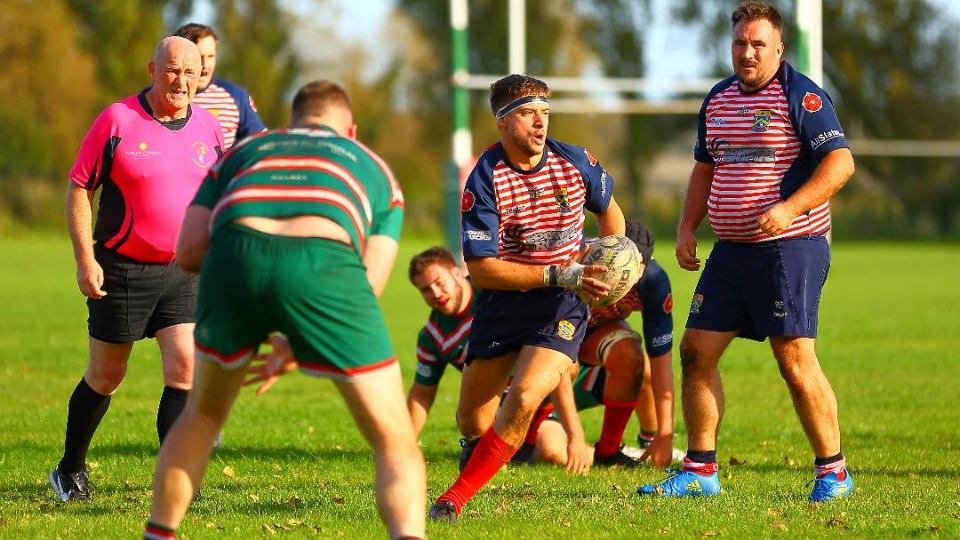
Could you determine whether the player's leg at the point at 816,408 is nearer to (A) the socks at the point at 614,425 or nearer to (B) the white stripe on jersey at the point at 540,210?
(B) the white stripe on jersey at the point at 540,210

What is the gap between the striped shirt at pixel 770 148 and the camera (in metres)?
6.70

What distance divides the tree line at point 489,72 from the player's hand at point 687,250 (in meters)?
42.0

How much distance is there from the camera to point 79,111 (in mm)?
55438

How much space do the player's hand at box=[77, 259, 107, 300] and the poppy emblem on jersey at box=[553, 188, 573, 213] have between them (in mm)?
2290

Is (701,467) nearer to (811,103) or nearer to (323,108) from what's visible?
(811,103)

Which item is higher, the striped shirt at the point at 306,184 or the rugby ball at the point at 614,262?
the striped shirt at the point at 306,184

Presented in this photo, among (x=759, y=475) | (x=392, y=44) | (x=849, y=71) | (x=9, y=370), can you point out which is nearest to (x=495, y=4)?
(x=392, y=44)

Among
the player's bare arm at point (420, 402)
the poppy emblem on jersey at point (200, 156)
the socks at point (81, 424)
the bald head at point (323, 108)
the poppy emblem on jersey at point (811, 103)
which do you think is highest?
the bald head at point (323, 108)

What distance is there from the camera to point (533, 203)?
660 cm

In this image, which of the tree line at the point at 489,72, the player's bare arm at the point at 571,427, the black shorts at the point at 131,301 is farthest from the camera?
the tree line at the point at 489,72

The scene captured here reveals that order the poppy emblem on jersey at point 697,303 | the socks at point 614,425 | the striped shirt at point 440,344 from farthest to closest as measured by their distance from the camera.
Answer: the socks at point 614,425 → the striped shirt at point 440,344 → the poppy emblem on jersey at point 697,303

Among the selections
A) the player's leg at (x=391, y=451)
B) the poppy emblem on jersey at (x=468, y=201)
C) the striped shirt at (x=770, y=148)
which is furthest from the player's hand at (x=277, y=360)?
the striped shirt at (x=770, y=148)

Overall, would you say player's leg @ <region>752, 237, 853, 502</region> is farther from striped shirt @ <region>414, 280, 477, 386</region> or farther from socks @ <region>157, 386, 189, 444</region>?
socks @ <region>157, 386, 189, 444</region>

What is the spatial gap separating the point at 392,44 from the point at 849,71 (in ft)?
76.1
